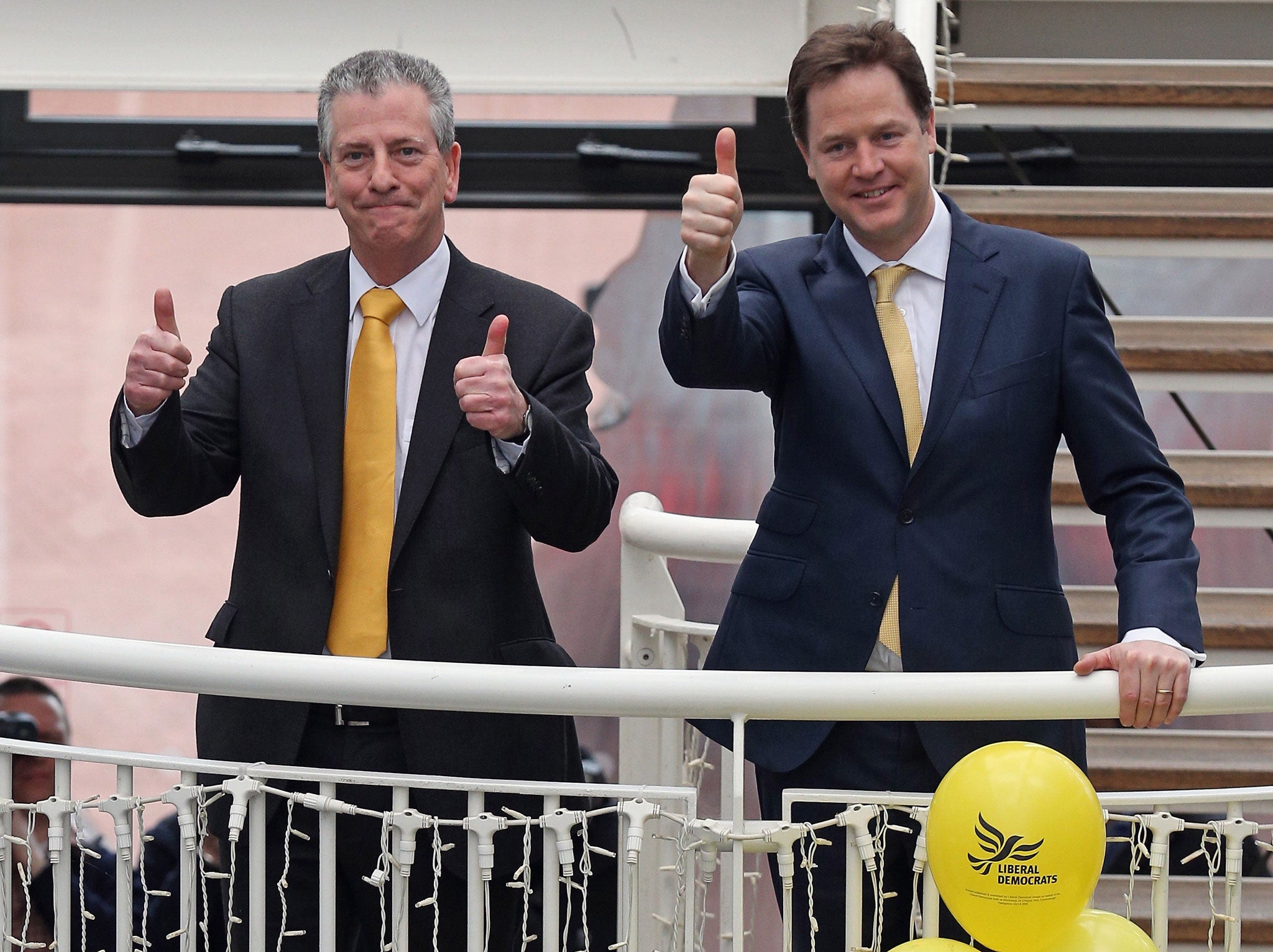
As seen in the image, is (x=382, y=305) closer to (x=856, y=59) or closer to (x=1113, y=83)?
(x=856, y=59)

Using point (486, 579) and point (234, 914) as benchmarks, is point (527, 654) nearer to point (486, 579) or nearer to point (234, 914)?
point (486, 579)

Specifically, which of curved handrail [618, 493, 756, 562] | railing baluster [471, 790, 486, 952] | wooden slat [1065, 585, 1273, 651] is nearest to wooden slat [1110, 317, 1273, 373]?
wooden slat [1065, 585, 1273, 651]

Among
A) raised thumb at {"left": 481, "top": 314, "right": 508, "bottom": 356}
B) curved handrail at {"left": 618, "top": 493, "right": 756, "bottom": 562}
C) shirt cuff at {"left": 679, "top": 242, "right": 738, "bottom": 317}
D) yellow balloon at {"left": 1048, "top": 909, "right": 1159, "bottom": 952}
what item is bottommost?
yellow balloon at {"left": 1048, "top": 909, "right": 1159, "bottom": 952}

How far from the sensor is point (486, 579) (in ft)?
5.82

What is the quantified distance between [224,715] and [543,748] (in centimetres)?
39

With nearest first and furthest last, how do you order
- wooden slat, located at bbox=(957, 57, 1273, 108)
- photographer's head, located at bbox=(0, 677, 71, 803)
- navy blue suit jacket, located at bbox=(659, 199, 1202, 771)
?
navy blue suit jacket, located at bbox=(659, 199, 1202, 771) → wooden slat, located at bbox=(957, 57, 1273, 108) → photographer's head, located at bbox=(0, 677, 71, 803)

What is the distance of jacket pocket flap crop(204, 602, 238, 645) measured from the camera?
178 cm

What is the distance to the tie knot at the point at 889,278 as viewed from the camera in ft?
5.55

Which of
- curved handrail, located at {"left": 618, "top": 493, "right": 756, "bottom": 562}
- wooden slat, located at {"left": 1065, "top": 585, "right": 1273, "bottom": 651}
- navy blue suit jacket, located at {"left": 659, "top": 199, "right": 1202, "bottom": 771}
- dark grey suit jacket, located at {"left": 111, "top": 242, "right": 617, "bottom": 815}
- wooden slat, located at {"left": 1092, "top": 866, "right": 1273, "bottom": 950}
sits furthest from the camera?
wooden slat, located at {"left": 1065, "top": 585, "right": 1273, "bottom": 651}

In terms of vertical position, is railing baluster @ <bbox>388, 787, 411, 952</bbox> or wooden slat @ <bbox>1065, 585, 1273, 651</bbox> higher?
wooden slat @ <bbox>1065, 585, 1273, 651</bbox>

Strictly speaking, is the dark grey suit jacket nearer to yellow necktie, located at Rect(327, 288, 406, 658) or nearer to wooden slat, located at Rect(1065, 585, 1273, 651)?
yellow necktie, located at Rect(327, 288, 406, 658)

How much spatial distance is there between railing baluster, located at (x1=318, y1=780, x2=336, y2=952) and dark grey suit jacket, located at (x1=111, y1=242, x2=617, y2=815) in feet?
0.65

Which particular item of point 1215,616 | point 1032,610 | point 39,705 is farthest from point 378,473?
point 39,705

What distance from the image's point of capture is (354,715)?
1.72 metres
